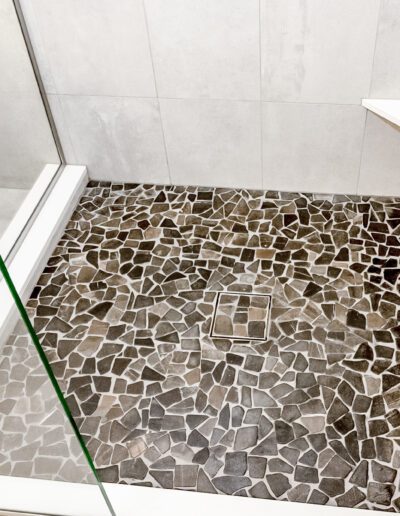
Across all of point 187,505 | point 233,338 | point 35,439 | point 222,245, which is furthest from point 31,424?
point 222,245

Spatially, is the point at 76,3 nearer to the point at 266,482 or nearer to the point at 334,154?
the point at 334,154

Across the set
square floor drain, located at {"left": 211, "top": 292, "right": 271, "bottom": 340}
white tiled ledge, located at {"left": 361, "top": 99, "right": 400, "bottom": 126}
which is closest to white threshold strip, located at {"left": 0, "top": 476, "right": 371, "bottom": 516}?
square floor drain, located at {"left": 211, "top": 292, "right": 271, "bottom": 340}

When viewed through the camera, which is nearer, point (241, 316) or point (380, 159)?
point (241, 316)

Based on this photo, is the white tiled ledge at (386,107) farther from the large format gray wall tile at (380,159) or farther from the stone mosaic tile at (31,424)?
the stone mosaic tile at (31,424)

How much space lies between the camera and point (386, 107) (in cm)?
194

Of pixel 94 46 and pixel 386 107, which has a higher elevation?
pixel 94 46

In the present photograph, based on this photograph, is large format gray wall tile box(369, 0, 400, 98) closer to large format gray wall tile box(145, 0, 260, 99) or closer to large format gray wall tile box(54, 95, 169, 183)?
large format gray wall tile box(145, 0, 260, 99)

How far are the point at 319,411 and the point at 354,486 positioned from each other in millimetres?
215

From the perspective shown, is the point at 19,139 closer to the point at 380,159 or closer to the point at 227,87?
the point at 227,87

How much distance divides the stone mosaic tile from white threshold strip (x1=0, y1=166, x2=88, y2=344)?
3.06 ft

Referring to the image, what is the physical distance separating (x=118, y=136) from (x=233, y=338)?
3.05 ft

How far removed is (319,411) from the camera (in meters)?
1.64

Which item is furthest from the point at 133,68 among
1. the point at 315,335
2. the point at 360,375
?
the point at 360,375

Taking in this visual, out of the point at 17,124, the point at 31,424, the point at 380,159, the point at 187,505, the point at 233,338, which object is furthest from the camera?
the point at 17,124
